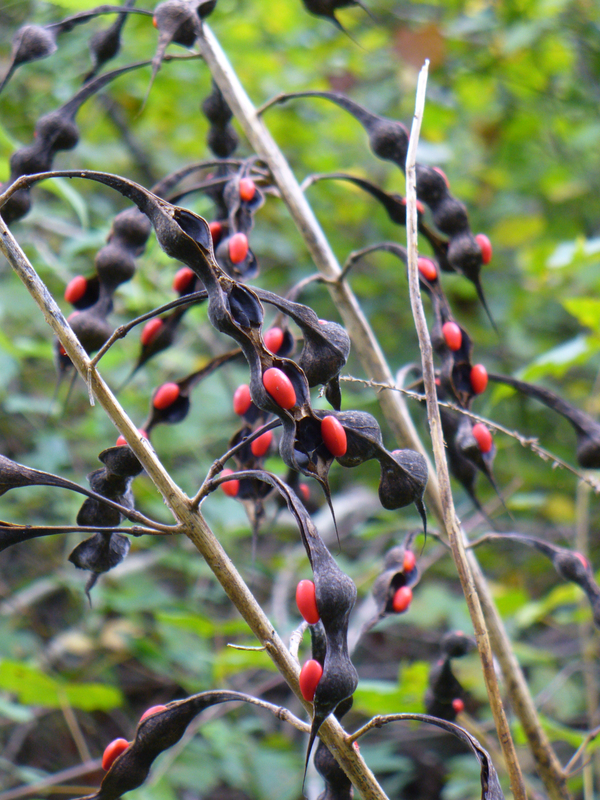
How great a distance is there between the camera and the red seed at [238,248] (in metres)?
0.92

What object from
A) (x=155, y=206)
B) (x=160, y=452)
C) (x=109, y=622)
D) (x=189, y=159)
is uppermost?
(x=155, y=206)

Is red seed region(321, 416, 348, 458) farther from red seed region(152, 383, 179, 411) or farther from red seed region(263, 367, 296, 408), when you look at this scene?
red seed region(152, 383, 179, 411)

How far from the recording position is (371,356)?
1.14 meters

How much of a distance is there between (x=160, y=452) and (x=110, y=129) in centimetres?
201

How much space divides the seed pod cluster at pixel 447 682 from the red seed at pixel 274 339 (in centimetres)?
51

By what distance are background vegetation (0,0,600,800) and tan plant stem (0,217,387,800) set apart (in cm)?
100

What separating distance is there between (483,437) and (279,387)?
0.45 meters

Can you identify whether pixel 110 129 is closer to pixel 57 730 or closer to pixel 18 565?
Answer: pixel 18 565

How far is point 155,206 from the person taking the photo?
68 centimetres

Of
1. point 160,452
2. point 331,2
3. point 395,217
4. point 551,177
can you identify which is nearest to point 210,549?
point 395,217

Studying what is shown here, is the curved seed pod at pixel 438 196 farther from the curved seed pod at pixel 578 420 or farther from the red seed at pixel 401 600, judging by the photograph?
the red seed at pixel 401 600

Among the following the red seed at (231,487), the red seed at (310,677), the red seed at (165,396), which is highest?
the red seed at (310,677)

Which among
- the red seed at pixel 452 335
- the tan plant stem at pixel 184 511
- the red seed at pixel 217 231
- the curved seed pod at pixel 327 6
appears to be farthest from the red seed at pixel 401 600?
the curved seed pod at pixel 327 6

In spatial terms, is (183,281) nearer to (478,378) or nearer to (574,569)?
(478,378)
